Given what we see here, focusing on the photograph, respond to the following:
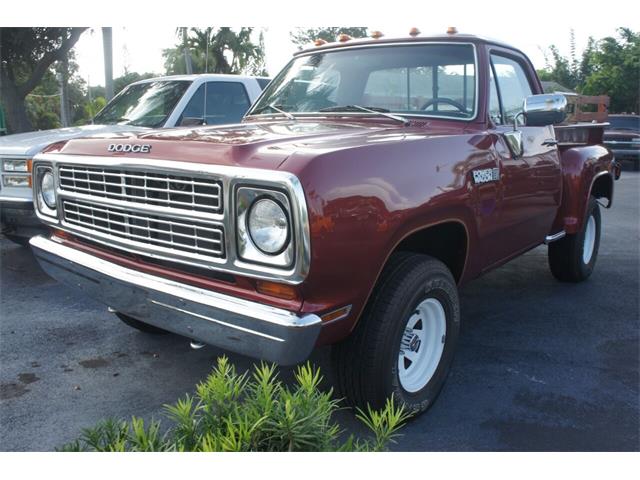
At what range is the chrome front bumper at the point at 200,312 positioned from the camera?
229 centimetres

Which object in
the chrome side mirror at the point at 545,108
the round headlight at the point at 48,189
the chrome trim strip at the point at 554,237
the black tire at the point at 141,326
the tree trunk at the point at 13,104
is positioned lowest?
the black tire at the point at 141,326

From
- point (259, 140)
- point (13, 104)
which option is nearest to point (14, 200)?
point (259, 140)

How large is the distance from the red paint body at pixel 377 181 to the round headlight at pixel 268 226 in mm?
138

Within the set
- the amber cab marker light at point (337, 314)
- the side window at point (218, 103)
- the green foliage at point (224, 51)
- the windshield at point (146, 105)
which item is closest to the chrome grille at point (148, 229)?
the amber cab marker light at point (337, 314)

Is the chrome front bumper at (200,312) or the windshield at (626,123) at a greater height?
the windshield at (626,123)

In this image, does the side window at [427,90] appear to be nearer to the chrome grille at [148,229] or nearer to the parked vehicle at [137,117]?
the chrome grille at [148,229]

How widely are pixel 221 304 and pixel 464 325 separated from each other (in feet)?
7.98

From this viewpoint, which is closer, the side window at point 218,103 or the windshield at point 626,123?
the side window at point 218,103

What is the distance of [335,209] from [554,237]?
9.21ft

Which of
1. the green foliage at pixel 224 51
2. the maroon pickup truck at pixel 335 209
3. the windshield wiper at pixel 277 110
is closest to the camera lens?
the maroon pickup truck at pixel 335 209

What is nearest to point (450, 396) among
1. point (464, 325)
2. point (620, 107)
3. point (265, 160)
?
point (464, 325)

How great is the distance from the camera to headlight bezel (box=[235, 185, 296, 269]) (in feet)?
7.43

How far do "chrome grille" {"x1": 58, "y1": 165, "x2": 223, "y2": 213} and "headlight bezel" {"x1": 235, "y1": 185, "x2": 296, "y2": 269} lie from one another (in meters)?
0.11

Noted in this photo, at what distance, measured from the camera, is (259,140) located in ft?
8.68
